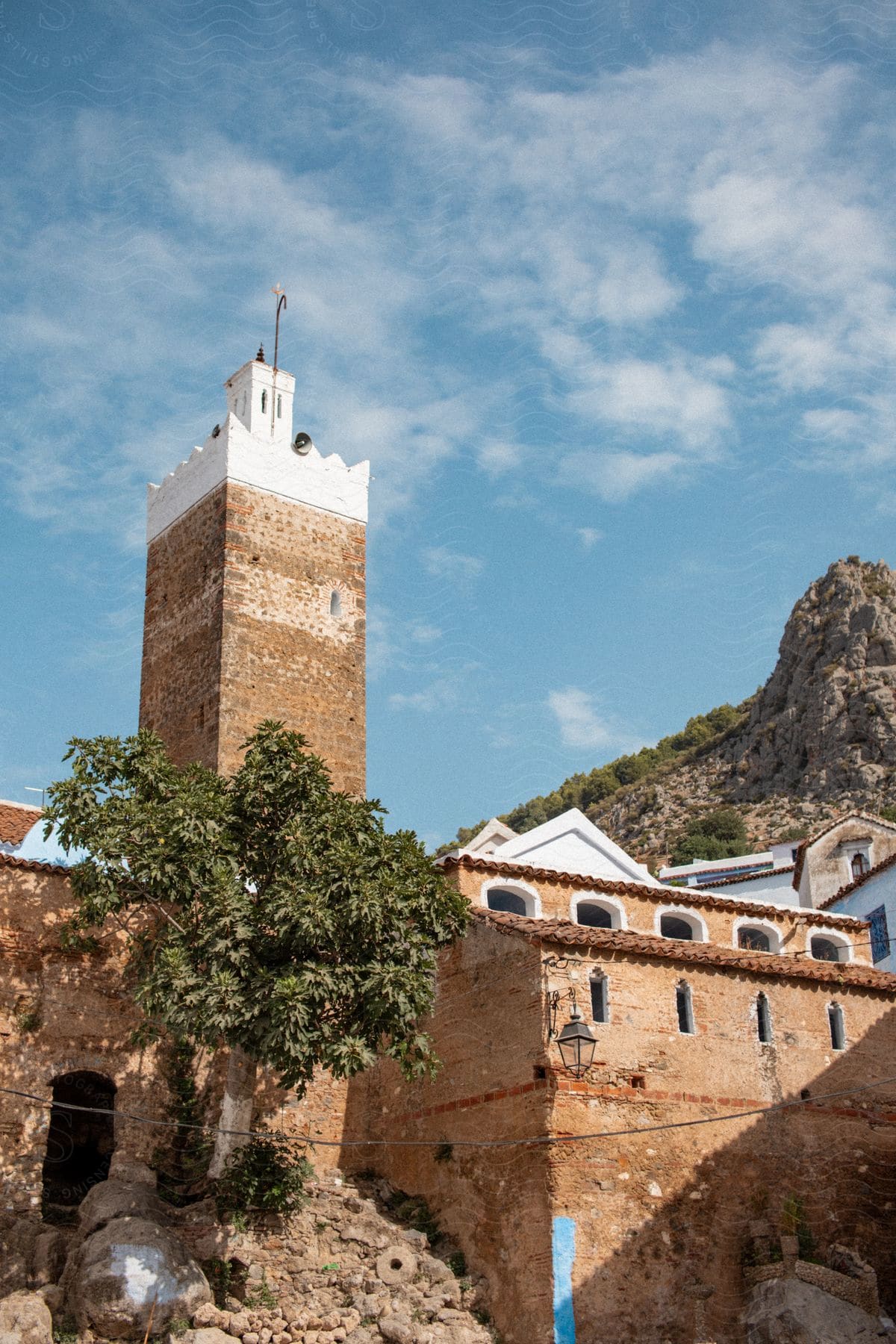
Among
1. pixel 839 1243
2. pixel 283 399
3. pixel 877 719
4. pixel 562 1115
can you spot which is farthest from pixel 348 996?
pixel 877 719

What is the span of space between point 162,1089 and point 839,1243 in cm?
1126

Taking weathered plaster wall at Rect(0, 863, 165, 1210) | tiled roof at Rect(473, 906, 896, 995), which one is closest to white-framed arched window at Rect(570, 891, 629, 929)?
tiled roof at Rect(473, 906, 896, 995)

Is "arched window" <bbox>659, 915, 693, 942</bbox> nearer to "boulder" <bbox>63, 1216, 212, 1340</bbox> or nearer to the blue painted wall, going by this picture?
the blue painted wall

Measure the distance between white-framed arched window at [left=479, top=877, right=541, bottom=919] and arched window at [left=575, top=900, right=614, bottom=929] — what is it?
1.13 m

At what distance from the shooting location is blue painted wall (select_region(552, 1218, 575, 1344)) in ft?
71.4

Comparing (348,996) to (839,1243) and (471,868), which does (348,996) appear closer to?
(471,868)

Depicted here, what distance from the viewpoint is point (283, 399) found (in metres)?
33.7

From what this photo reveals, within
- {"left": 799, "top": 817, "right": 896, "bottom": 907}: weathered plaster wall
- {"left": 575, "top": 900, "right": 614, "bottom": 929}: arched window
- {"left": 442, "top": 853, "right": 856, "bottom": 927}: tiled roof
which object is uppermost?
{"left": 799, "top": 817, "right": 896, "bottom": 907}: weathered plaster wall

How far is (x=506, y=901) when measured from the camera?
27922mm

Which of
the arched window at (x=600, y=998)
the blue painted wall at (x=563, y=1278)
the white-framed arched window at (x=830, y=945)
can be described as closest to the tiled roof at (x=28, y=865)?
the arched window at (x=600, y=998)

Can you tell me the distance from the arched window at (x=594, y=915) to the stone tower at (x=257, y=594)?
18.2 ft

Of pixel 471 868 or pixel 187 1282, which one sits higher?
pixel 471 868

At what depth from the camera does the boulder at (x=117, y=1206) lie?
885 inches

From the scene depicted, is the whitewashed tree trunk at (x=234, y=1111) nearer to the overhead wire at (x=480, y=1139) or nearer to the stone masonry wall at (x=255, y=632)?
the overhead wire at (x=480, y=1139)
